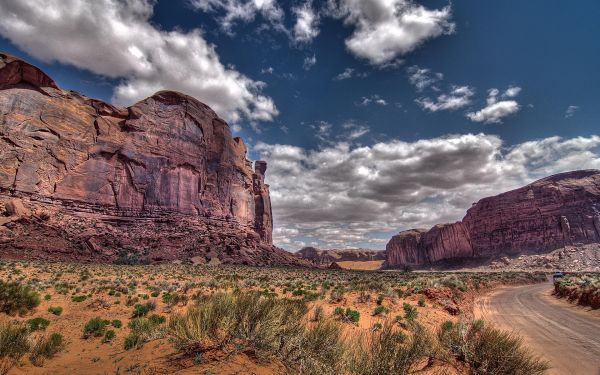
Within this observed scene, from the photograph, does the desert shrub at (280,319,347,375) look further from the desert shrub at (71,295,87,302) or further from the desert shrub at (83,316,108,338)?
the desert shrub at (71,295,87,302)

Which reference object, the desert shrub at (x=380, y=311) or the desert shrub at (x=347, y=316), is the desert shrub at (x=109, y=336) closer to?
the desert shrub at (x=347, y=316)

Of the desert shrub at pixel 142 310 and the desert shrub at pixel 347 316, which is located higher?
the desert shrub at pixel 142 310

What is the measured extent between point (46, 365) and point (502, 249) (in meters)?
118

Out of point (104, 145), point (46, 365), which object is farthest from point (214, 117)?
point (46, 365)

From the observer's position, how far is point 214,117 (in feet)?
273

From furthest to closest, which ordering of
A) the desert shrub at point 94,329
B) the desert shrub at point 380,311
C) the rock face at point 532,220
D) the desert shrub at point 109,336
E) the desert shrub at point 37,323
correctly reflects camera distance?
the rock face at point 532,220, the desert shrub at point 380,311, the desert shrub at point 37,323, the desert shrub at point 94,329, the desert shrub at point 109,336

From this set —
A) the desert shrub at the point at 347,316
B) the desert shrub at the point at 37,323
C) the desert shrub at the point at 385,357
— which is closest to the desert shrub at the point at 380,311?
the desert shrub at the point at 347,316

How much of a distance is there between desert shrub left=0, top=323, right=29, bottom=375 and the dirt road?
10.8 meters

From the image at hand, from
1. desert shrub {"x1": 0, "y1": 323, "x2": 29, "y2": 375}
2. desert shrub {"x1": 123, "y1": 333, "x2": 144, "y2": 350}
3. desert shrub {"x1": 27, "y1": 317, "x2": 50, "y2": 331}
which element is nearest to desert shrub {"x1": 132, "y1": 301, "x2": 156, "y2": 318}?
desert shrub {"x1": 27, "y1": 317, "x2": 50, "y2": 331}

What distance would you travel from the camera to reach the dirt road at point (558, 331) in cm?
816

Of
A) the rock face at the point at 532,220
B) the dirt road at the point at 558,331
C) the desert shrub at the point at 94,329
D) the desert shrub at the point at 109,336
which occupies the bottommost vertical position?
the dirt road at the point at 558,331

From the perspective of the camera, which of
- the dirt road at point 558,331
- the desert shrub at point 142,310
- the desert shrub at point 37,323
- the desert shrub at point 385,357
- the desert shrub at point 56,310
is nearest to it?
the desert shrub at point 385,357

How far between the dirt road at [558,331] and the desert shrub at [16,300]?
56.3ft

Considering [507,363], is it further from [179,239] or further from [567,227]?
Answer: [567,227]
